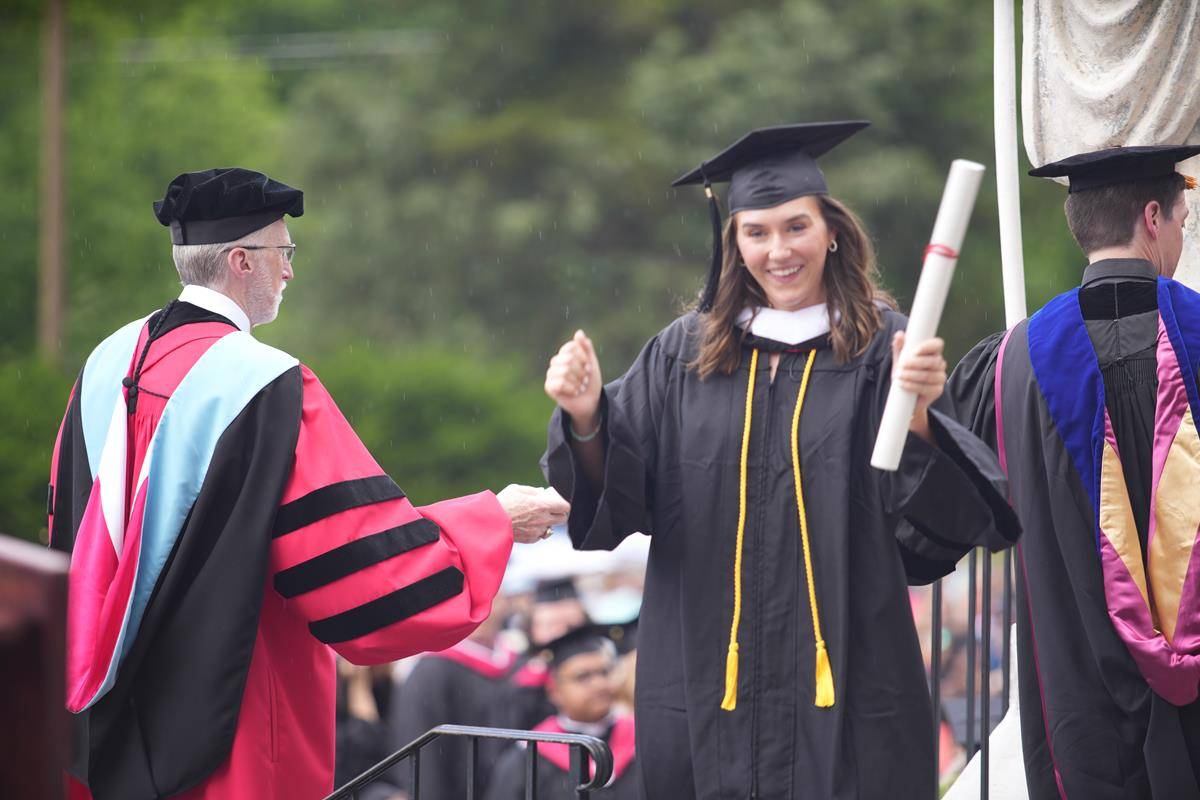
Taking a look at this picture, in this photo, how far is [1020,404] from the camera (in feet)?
12.6

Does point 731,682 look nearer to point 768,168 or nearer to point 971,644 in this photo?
point 768,168

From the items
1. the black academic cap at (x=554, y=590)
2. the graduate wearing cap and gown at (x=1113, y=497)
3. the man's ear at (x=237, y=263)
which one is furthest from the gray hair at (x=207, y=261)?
the black academic cap at (x=554, y=590)

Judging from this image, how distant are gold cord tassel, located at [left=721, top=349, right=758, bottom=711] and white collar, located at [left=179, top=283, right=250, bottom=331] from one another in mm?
1331

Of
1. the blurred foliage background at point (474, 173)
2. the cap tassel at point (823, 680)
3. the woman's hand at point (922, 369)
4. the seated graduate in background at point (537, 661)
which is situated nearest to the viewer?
the woman's hand at point (922, 369)

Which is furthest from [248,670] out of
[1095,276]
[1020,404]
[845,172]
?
[845,172]

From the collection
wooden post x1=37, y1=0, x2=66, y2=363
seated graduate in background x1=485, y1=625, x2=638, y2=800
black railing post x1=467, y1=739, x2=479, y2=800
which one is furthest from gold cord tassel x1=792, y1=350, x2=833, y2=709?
wooden post x1=37, y1=0, x2=66, y2=363

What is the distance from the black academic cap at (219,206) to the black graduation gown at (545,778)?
10.0 feet

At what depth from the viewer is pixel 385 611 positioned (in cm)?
381

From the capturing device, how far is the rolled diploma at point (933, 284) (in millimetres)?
2928

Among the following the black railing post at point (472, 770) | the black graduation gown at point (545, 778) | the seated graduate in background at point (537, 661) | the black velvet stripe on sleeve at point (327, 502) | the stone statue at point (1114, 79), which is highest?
the stone statue at point (1114, 79)

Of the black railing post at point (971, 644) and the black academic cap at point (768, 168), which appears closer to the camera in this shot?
the black academic cap at point (768, 168)

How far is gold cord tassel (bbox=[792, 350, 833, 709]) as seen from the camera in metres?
3.32

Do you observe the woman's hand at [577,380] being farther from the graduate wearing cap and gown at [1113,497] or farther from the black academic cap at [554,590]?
the black academic cap at [554,590]

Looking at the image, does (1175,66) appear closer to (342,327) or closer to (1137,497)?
(1137,497)
